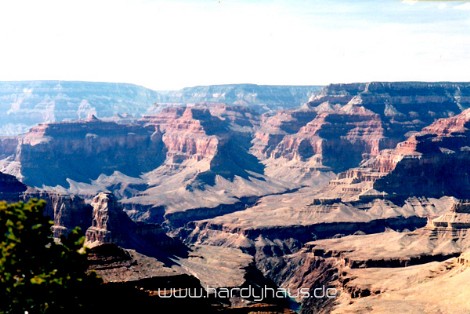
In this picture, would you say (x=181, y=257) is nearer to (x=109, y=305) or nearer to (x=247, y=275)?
(x=247, y=275)

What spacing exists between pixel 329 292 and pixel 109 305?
9659 centimetres

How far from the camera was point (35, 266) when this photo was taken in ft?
166

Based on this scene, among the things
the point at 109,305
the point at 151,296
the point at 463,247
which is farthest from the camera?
the point at 463,247

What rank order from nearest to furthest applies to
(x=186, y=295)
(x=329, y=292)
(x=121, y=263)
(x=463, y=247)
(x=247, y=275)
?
(x=186, y=295)
(x=121, y=263)
(x=247, y=275)
(x=329, y=292)
(x=463, y=247)

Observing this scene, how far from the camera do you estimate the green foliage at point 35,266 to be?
49.2 meters

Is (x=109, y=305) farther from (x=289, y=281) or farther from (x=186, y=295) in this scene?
(x=289, y=281)

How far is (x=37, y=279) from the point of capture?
48.6 meters

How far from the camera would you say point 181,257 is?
550 ft

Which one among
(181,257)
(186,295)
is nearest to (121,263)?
(186,295)

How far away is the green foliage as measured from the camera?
49188mm

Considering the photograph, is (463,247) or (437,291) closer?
(437,291)

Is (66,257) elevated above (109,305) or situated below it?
above

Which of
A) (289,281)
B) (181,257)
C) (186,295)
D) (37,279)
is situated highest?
(37,279)

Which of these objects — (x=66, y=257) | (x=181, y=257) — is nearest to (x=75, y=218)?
(x=181, y=257)
